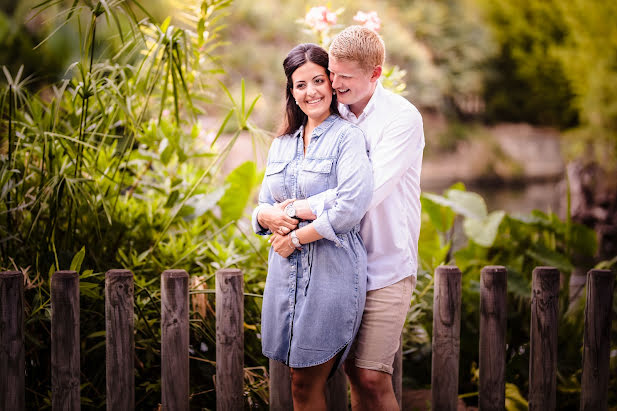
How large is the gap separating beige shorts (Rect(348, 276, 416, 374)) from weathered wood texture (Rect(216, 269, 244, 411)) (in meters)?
0.36

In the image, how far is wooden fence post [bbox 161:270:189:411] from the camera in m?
1.60

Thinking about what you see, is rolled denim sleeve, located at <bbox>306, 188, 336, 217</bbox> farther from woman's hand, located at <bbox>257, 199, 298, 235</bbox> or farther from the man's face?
the man's face

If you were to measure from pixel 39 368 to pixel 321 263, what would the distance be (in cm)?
99

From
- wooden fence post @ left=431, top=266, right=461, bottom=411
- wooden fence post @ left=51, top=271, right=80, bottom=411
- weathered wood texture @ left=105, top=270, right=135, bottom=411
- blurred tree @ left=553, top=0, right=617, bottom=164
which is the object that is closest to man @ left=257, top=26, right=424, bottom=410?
wooden fence post @ left=431, top=266, right=461, bottom=411

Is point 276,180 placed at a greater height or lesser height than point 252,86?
lesser

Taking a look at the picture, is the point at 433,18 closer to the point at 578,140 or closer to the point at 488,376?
the point at 578,140

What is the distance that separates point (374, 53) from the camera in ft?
4.71

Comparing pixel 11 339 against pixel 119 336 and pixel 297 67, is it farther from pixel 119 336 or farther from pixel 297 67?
pixel 297 67

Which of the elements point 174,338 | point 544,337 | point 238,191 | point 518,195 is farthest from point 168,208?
point 518,195

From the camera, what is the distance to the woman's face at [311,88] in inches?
56.4

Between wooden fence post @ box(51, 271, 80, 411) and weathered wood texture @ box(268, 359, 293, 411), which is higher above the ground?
wooden fence post @ box(51, 271, 80, 411)

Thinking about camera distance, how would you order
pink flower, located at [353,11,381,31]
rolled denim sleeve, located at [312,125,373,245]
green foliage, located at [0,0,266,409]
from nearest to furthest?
rolled denim sleeve, located at [312,125,373,245]
green foliage, located at [0,0,266,409]
pink flower, located at [353,11,381,31]

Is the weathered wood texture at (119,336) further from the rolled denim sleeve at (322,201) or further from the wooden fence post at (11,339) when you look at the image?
the rolled denim sleeve at (322,201)

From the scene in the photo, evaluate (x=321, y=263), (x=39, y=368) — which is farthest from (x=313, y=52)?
(x=39, y=368)
